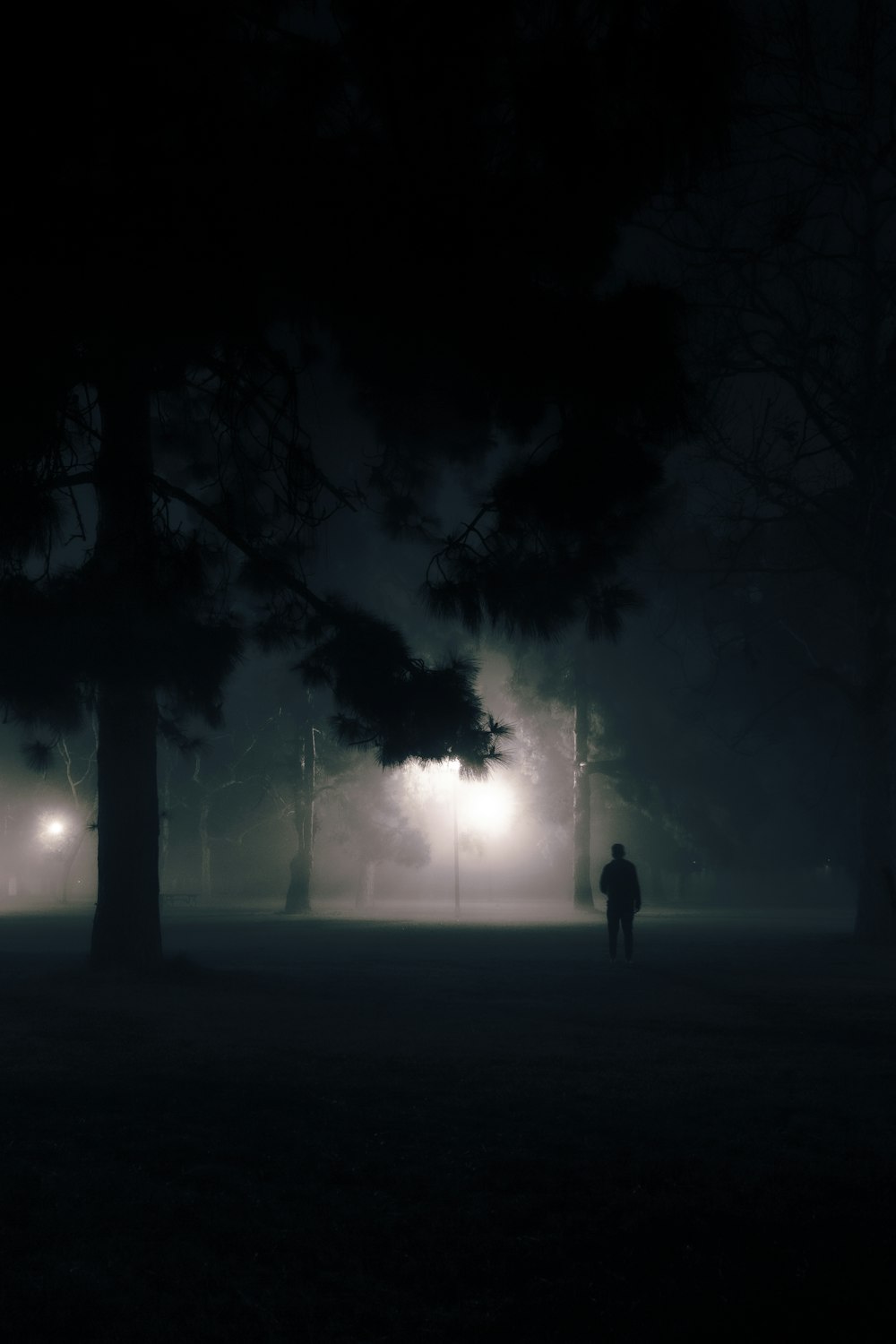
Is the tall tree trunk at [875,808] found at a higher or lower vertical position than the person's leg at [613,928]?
higher

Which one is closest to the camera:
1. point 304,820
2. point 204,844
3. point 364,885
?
point 304,820

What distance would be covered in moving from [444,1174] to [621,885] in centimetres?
1404

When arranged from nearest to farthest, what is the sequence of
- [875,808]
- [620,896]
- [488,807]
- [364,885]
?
[620,896] → [875,808] → [364,885] → [488,807]

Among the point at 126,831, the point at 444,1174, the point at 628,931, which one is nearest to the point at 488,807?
the point at 628,931

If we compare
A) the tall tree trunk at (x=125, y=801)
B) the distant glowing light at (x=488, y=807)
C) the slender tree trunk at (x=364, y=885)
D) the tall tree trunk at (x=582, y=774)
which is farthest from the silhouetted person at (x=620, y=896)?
the distant glowing light at (x=488, y=807)

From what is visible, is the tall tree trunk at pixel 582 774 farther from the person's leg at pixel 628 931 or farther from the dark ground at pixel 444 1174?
the dark ground at pixel 444 1174

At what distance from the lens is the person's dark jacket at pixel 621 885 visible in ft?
63.5

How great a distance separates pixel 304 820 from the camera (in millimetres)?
41250

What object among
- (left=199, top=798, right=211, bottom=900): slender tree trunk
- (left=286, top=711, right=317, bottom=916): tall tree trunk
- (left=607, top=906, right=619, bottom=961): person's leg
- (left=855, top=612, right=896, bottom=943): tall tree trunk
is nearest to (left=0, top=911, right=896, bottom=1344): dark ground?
(left=607, top=906, right=619, bottom=961): person's leg

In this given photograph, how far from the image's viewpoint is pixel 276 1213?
5.06m

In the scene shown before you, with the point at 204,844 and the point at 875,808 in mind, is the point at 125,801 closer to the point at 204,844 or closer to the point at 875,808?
the point at 875,808

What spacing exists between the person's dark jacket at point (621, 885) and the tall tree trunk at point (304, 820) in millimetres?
22539

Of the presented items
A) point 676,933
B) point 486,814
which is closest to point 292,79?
point 676,933

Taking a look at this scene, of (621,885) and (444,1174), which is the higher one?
(621,885)
